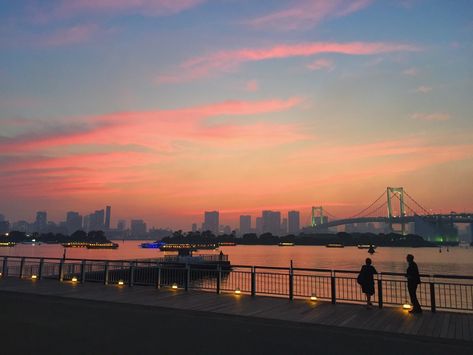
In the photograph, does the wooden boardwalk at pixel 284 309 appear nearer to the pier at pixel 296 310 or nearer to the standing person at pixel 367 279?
the pier at pixel 296 310

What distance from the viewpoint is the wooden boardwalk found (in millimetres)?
12188

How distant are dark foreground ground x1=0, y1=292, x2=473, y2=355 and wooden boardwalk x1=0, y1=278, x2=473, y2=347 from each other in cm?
75

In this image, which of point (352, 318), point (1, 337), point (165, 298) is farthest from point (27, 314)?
point (352, 318)

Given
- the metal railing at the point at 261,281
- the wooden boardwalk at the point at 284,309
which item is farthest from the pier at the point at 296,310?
the metal railing at the point at 261,281

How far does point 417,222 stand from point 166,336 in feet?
673

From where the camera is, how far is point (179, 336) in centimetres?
1126

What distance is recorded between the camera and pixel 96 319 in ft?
44.4

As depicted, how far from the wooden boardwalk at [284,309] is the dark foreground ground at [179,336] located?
2.46ft

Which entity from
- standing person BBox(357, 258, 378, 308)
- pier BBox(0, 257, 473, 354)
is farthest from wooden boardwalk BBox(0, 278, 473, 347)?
standing person BBox(357, 258, 378, 308)

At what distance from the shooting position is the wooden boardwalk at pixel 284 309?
12188 mm

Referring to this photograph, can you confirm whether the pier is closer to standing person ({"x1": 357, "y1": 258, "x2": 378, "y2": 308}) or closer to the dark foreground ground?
the dark foreground ground

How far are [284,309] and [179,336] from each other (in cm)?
519

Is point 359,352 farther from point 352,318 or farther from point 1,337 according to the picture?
point 1,337

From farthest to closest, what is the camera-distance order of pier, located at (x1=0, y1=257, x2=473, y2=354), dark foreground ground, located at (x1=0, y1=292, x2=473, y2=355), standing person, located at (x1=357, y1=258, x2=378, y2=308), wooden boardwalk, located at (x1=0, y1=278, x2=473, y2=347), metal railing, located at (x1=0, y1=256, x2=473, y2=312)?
1. metal railing, located at (x1=0, y1=256, x2=473, y2=312)
2. standing person, located at (x1=357, y1=258, x2=378, y2=308)
3. wooden boardwalk, located at (x1=0, y1=278, x2=473, y2=347)
4. pier, located at (x1=0, y1=257, x2=473, y2=354)
5. dark foreground ground, located at (x1=0, y1=292, x2=473, y2=355)
